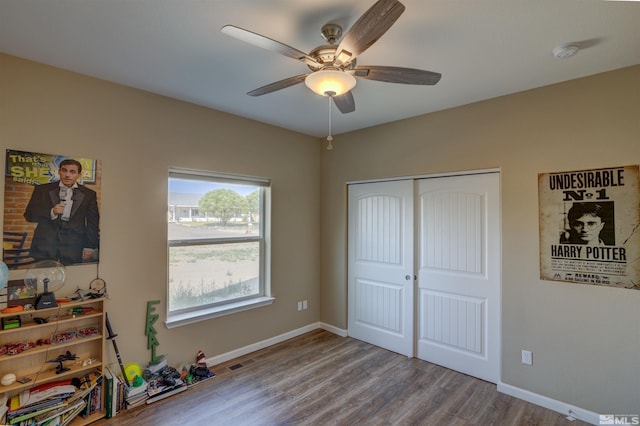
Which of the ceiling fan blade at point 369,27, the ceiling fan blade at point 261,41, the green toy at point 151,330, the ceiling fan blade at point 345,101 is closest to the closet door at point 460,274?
the ceiling fan blade at point 345,101

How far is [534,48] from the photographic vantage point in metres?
2.07

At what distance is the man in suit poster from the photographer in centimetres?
229

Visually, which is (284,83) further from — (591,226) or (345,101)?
(591,226)

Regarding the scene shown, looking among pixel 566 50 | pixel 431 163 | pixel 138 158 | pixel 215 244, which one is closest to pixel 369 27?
pixel 566 50

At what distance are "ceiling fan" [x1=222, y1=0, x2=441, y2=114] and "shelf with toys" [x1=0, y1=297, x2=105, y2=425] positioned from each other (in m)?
2.24

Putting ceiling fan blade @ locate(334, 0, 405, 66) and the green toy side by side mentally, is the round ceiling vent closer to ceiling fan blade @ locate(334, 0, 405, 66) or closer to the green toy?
ceiling fan blade @ locate(334, 0, 405, 66)

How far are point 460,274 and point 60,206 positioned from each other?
3.63 metres

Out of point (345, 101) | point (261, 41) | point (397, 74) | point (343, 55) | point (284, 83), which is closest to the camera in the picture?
point (261, 41)

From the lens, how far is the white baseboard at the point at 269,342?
10.9 feet

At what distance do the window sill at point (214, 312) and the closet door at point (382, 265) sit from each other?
3.89 feet

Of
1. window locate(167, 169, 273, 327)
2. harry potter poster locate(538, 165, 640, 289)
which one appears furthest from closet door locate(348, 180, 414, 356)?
harry potter poster locate(538, 165, 640, 289)

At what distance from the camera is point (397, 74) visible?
1.83 meters

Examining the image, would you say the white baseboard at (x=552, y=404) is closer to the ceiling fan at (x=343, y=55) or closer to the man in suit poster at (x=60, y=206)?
the ceiling fan at (x=343, y=55)

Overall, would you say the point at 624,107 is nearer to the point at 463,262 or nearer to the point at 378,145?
the point at 463,262
